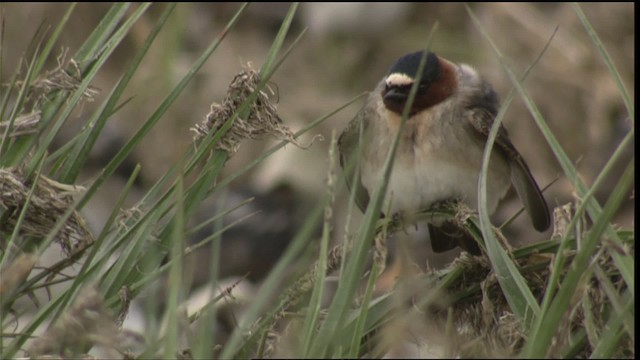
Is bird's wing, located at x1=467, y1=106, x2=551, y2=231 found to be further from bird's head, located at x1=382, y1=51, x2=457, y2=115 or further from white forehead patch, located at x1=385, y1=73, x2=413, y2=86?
white forehead patch, located at x1=385, y1=73, x2=413, y2=86

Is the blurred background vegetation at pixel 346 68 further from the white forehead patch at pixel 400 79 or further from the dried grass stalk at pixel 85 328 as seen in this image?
the dried grass stalk at pixel 85 328

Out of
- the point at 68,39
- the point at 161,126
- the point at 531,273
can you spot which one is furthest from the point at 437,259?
the point at 531,273

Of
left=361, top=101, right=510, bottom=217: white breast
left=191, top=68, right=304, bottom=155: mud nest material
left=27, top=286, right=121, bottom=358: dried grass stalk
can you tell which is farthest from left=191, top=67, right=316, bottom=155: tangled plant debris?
left=361, top=101, right=510, bottom=217: white breast

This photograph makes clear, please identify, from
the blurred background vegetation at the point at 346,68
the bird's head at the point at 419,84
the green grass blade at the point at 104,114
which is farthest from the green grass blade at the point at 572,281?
the blurred background vegetation at the point at 346,68

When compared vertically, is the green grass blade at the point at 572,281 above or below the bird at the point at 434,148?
above

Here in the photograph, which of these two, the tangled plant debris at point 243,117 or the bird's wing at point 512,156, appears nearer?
the tangled plant debris at point 243,117

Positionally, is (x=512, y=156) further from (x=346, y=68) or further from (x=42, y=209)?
(x=346, y=68)
